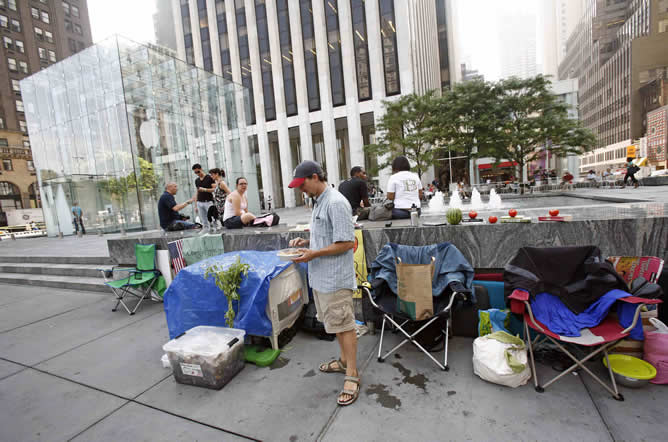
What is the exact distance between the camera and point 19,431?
2574mm

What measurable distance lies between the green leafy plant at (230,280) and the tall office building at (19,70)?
5394 centimetres

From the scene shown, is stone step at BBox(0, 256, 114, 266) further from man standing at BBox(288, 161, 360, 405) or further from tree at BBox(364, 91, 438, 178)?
tree at BBox(364, 91, 438, 178)

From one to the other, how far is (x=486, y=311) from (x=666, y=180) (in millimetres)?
23755

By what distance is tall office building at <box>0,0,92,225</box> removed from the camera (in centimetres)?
4144

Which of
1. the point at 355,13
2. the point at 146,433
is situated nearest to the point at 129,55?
the point at 146,433

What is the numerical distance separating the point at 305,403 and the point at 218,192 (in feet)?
19.6

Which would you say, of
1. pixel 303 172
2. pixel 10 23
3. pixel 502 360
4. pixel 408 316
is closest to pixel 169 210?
pixel 303 172

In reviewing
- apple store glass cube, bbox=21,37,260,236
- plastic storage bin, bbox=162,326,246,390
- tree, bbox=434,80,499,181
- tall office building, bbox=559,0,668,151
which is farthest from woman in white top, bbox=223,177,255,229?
tall office building, bbox=559,0,668,151

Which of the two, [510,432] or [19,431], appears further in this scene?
[19,431]

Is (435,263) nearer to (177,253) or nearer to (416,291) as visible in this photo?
(416,291)

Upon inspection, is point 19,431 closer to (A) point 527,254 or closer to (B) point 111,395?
(B) point 111,395

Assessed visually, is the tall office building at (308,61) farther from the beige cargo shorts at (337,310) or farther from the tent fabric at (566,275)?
the beige cargo shorts at (337,310)

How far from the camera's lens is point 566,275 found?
2.88m

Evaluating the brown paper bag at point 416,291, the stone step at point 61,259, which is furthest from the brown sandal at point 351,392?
the stone step at point 61,259
